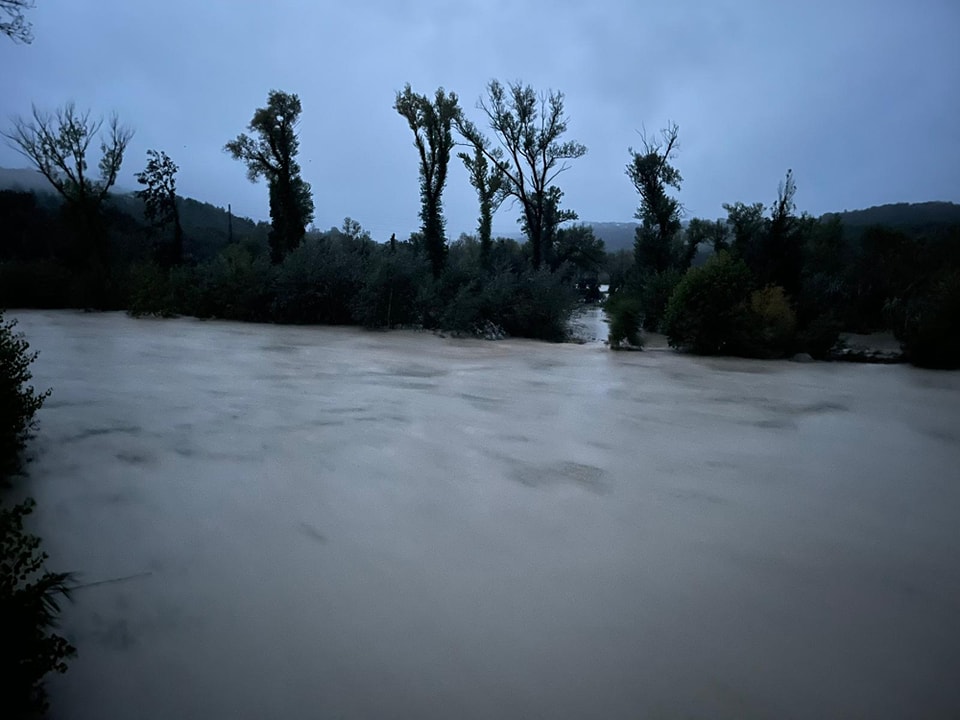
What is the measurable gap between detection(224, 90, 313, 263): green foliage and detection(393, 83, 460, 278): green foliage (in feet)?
14.2

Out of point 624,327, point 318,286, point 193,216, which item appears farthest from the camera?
point 193,216

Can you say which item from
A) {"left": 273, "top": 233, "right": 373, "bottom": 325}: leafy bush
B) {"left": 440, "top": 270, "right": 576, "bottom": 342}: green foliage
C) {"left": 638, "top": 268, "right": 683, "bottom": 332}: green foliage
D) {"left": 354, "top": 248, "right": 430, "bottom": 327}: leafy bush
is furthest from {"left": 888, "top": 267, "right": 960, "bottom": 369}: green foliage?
{"left": 273, "top": 233, "right": 373, "bottom": 325}: leafy bush

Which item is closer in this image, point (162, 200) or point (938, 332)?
point (938, 332)

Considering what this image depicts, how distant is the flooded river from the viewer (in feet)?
5.25

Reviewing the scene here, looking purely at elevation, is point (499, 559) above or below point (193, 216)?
below

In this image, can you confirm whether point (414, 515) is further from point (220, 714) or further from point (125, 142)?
point (125, 142)

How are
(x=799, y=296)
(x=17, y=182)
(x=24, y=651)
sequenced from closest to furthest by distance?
(x=24, y=651)
(x=799, y=296)
(x=17, y=182)

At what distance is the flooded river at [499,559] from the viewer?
1.60 m

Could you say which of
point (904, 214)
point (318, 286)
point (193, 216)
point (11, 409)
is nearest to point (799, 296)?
point (318, 286)

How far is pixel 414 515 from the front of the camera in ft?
8.96

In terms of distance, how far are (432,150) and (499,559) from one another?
17183 mm

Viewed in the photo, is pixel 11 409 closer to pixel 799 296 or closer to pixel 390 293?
pixel 390 293

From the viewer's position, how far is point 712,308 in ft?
29.5

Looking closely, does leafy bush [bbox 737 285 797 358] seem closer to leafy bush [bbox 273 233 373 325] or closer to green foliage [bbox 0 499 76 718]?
leafy bush [bbox 273 233 373 325]
